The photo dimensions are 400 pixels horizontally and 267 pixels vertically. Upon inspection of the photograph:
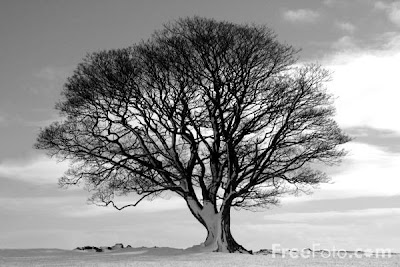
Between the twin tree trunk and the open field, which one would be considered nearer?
the open field

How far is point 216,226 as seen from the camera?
85.0 feet

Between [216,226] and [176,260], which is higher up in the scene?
[216,226]

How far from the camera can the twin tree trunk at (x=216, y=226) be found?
2562 centimetres

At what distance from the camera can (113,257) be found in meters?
23.2

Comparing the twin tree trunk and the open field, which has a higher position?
the twin tree trunk

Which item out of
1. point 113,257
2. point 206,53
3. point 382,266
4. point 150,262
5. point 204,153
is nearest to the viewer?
point 382,266

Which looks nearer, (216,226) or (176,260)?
(176,260)

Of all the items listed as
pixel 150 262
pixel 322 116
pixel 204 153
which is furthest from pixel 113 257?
pixel 322 116

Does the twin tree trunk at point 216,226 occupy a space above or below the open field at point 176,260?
above

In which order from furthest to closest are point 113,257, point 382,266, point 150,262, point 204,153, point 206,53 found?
point 204,153, point 206,53, point 113,257, point 150,262, point 382,266

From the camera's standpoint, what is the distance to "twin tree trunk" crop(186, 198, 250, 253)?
25.6 m

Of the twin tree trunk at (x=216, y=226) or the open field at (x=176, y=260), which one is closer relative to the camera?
the open field at (x=176, y=260)

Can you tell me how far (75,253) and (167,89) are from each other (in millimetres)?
8159

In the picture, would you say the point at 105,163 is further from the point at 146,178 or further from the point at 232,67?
the point at 232,67
